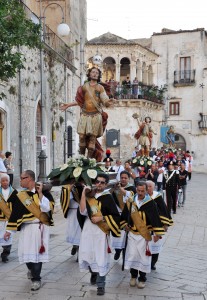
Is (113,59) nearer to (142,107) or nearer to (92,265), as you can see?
(142,107)

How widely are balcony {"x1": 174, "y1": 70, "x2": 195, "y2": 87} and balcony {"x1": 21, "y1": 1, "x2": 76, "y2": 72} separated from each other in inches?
686

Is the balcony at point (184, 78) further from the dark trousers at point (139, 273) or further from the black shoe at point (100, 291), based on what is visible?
the black shoe at point (100, 291)

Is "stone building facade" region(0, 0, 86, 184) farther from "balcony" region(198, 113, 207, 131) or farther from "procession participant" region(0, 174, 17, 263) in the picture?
"balcony" region(198, 113, 207, 131)

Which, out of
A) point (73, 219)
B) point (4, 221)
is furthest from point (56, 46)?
point (73, 219)

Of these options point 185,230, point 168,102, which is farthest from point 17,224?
point 168,102

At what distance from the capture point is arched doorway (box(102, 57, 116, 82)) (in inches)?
1489

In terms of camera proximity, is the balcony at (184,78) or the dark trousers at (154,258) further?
the balcony at (184,78)

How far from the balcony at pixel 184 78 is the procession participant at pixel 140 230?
3641 cm

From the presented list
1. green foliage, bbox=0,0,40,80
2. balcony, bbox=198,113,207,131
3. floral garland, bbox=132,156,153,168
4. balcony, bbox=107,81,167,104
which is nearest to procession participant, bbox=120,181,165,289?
green foliage, bbox=0,0,40,80

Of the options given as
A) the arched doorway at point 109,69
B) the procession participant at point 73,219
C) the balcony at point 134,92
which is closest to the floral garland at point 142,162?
the procession participant at point 73,219

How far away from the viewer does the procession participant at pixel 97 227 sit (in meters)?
6.73

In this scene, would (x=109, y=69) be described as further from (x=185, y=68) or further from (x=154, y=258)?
(x=154, y=258)

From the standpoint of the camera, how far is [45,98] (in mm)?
21641

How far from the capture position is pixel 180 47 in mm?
42781
